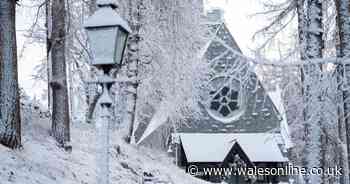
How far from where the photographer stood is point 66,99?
11.5 m

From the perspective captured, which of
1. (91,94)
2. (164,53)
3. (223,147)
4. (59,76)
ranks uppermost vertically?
(164,53)

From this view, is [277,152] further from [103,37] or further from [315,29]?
[103,37]

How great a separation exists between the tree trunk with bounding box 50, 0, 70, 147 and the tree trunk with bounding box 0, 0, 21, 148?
2.36 meters

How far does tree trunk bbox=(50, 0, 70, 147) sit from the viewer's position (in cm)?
1141

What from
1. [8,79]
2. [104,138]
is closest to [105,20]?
[104,138]

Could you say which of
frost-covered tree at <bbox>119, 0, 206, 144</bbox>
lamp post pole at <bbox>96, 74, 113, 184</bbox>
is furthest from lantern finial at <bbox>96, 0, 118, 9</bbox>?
frost-covered tree at <bbox>119, 0, 206, 144</bbox>

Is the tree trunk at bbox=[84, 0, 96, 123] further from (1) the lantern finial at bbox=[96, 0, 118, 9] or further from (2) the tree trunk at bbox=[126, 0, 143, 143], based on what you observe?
(1) the lantern finial at bbox=[96, 0, 118, 9]

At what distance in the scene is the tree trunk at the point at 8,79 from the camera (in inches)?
345

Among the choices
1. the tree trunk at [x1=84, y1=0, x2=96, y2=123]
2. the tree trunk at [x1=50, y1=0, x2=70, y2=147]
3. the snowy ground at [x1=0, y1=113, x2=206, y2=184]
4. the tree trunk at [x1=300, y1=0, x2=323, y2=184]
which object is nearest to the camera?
the tree trunk at [x1=300, y1=0, x2=323, y2=184]

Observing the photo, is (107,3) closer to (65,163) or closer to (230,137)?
(65,163)

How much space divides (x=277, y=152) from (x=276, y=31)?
1507 cm

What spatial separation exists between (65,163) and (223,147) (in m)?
13.9

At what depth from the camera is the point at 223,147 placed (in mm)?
23547

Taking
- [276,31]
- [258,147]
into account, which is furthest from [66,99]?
[258,147]
